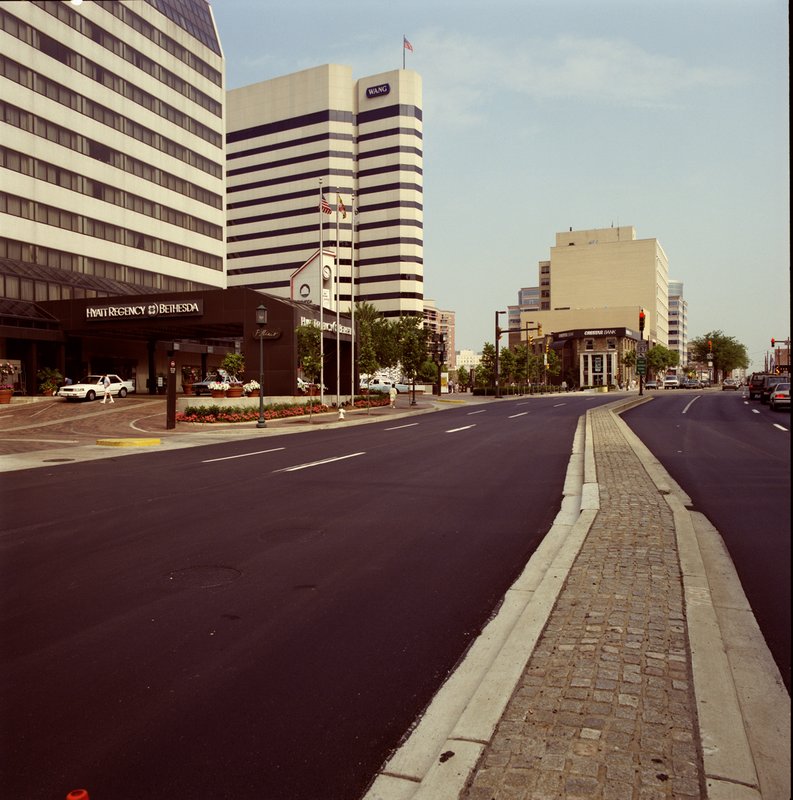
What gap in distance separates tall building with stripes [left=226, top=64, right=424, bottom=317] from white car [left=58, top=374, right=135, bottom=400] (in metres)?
67.5

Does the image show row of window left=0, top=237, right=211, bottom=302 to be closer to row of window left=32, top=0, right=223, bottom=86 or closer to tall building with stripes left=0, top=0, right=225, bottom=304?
tall building with stripes left=0, top=0, right=225, bottom=304

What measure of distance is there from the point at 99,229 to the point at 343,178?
63561 millimetres

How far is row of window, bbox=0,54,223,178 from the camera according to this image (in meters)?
43.9

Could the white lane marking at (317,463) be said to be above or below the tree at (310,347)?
below

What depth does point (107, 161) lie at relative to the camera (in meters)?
52.6

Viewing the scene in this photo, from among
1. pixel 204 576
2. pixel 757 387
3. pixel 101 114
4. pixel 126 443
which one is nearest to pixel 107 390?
pixel 126 443

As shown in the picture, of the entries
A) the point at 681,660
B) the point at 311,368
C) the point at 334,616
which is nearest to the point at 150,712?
the point at 334,616

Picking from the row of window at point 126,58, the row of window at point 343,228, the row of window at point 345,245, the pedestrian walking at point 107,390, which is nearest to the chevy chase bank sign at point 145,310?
the pedestrian walking at point 107,390

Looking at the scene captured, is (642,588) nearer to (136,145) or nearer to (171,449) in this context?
(171,449)

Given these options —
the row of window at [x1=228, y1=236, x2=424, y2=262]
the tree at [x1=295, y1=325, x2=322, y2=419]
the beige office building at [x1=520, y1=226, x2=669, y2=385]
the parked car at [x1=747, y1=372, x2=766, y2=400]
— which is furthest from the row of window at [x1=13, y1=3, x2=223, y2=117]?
the beige office building at [x1=520, y1=226, x2=669, y2=385]

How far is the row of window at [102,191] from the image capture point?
4447cm

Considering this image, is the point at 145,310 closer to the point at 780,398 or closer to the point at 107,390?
the point at 107,390

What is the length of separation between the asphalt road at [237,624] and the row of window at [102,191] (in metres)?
38.6

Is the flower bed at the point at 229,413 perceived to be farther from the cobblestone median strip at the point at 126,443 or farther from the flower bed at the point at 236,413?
the cobblestone median strip at the point at 126,443
